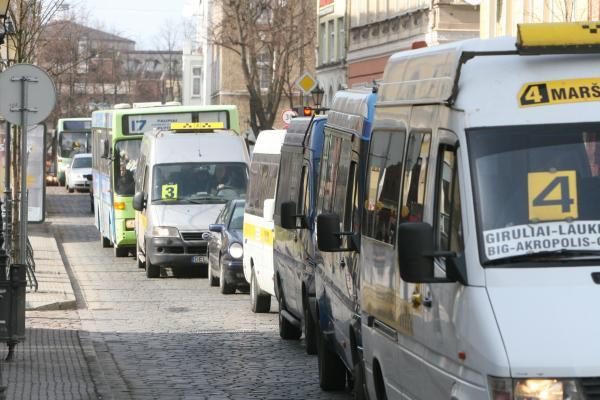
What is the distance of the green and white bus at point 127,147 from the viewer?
32.2 metres

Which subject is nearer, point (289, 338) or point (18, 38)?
point (289, 338)

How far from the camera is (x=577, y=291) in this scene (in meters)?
7.07

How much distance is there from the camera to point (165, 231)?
26.8 meters

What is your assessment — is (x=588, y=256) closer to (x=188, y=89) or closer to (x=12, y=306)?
(x=12, y=306)

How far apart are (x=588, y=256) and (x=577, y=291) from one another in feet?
0.88

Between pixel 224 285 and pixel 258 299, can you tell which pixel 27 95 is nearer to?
pixel 258 299

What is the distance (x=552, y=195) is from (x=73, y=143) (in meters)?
67.8

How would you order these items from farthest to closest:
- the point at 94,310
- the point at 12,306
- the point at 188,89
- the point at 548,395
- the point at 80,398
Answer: the point at 188,89
the point at 94,310
the point at 12,306
the point at 80,398
the point at 548,395

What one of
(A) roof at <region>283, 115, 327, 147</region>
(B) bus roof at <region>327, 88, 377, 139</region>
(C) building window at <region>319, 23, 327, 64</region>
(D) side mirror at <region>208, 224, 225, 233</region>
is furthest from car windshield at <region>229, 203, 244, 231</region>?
(C) building window at <region>319, 23, 327, 64</region>

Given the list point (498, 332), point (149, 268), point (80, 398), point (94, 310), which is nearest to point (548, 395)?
point (498, 332)

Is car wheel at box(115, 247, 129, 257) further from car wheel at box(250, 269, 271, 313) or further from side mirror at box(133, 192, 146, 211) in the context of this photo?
car wheel at box(250, 269, 271, 313)

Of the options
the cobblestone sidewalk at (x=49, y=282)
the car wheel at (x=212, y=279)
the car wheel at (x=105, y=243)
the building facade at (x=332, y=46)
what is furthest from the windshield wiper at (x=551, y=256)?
the building facade at (x=332, y=46)

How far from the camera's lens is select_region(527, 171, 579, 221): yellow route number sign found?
24.3ft

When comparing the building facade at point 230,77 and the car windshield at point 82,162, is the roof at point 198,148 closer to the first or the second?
the car windshield at point 82,162
